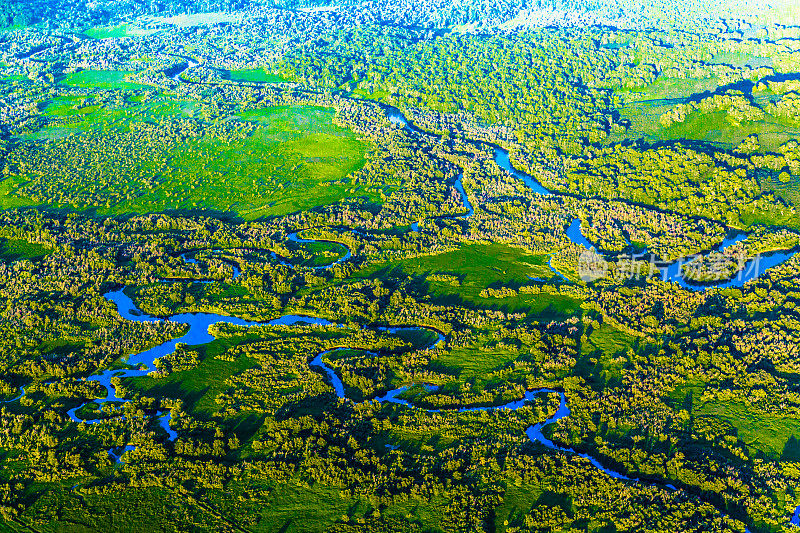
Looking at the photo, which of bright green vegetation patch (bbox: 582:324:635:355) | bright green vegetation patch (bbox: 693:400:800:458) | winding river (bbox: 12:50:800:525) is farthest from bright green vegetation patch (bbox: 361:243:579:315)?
bright green vegetation patch (bbox: 693:400:800:458)

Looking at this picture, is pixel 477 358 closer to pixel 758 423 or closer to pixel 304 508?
pixel 304 508

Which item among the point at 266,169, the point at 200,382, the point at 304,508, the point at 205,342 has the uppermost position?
the point at 266,169

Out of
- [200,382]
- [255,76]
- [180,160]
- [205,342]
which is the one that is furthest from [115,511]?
[255,76]

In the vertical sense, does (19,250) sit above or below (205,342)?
above

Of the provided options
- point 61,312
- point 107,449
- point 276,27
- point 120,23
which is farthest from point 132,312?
point 120,23

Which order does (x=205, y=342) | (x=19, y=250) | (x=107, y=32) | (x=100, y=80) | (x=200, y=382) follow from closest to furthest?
(x=200, y=382), (x=205, y=342), (x=19, y=250), (x=100, y=80), (x=107, y=32)

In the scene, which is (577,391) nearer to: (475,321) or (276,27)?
(475,321)

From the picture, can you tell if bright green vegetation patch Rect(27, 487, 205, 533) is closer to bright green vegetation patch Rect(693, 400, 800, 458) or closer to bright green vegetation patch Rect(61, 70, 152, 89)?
bright green vegetation patch Rect(693, 400, 800, 458)
